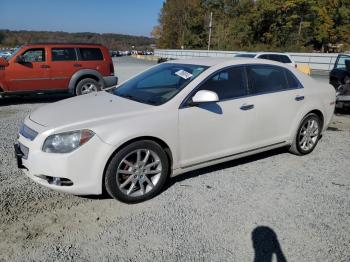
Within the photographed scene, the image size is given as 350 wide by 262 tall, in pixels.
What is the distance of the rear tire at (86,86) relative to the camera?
33.7ft

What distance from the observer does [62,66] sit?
1000 centimetres

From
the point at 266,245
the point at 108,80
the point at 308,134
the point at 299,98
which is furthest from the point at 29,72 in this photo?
the point at 266,245

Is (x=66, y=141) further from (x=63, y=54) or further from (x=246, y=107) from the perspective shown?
(x=63, y=54)

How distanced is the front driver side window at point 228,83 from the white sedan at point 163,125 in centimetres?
1

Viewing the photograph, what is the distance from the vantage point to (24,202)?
391 centimetres

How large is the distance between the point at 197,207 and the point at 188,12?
79.0 metres

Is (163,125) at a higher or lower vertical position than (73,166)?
higher

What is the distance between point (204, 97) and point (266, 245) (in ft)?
5.62

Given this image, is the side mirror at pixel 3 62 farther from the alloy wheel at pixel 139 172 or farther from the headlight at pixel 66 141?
the alloy wheel at pixel 139 172

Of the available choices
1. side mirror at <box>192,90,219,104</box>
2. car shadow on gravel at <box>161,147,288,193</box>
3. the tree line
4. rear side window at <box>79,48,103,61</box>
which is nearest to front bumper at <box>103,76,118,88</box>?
rear side window at <box>79,48,103,61</box>

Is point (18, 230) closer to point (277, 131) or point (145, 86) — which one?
point (145, 86)

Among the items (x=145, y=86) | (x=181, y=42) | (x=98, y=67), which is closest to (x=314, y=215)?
(x=145, y=86)

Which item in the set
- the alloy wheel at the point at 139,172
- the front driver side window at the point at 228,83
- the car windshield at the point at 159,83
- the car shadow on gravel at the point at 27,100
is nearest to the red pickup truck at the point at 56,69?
the car shadow on gravel at the point at 27,100

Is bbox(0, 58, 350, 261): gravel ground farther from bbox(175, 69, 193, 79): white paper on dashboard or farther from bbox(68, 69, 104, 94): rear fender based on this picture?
bbox(68, 69, 104, 94): rear fender
